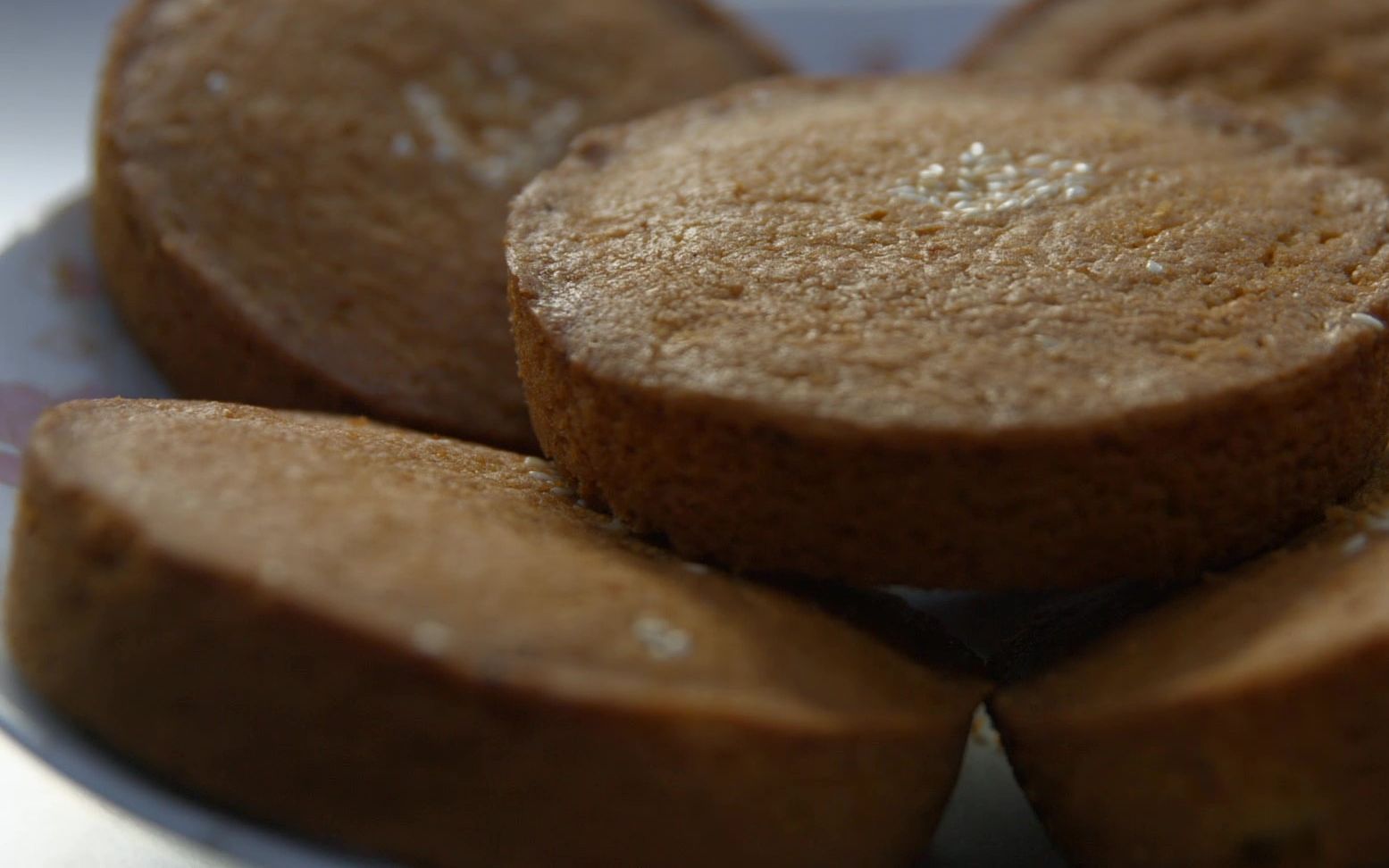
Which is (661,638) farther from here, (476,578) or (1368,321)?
(1368,321)

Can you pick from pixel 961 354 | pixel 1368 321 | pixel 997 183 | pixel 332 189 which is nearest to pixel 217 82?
pixel 332 189

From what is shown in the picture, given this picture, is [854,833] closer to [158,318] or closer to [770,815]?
[770,815]

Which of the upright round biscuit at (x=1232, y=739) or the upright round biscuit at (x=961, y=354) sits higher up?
the upright round biscuit at (x=961, y=354)

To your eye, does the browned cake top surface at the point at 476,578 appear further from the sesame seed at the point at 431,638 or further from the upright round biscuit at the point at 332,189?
the upright round biscuit at the point at 332,189

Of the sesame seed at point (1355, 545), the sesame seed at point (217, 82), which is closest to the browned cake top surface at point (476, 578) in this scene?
the sesame seed at point (1355, 545)

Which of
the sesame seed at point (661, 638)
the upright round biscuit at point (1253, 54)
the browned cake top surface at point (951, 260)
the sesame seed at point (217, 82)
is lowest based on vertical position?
the sesame seed at point (661, 638)

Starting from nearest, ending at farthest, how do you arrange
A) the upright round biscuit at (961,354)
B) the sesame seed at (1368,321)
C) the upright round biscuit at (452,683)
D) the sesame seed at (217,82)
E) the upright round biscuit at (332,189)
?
1. the upright round biscuit at (452,683)
2. the upright round biscuit at (961,354)
3. the sesame seed at (1368,321)
4. the upright round biscuit at (332,189)
5. the sesame seed at (217,82)

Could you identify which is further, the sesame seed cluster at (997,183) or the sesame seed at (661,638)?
the sesame seed cluster at (997,183)
